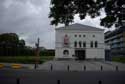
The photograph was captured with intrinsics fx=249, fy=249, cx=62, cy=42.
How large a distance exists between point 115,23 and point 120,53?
10077cm

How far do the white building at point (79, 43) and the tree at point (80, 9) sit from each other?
220ft

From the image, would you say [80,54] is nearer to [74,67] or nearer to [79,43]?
[79,43]

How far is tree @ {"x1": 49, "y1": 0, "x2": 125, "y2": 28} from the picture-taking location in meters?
13.8

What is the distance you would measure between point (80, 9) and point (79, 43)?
6941 centimetres

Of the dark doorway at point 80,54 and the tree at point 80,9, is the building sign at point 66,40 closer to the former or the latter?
the dark doorway at point 80,54

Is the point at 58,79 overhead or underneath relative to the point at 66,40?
underneath

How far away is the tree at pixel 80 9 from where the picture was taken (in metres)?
13.8

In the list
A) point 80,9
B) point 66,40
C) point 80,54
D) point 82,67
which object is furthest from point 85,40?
point 80,9

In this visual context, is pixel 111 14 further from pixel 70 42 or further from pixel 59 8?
pixel 70 42

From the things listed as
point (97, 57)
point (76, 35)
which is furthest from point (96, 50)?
point (76, 35)

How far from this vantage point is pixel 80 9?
14164mm

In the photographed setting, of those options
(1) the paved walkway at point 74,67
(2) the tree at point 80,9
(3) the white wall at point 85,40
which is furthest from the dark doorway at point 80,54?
(2) the tree at point 80,9

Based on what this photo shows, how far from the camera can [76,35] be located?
3290 inches

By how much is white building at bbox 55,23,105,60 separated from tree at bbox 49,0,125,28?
220 feet
